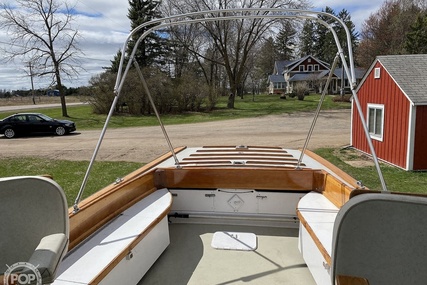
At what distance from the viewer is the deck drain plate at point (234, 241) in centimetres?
319

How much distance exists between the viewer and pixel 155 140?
42.7 ft

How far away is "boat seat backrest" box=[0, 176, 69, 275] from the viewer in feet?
5.58

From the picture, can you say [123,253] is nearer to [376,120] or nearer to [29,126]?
[376,120]

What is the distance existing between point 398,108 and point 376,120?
122cm

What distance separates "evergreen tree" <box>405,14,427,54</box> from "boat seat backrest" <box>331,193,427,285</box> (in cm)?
3317

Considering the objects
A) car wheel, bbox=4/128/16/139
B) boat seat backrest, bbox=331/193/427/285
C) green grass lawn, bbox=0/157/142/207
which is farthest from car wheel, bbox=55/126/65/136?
boat seat backrest, bbox=331/193/427/285

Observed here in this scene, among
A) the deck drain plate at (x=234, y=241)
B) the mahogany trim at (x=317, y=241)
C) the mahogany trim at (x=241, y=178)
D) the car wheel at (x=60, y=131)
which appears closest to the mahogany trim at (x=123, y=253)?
the deck drain plate at (x=234, y=241)

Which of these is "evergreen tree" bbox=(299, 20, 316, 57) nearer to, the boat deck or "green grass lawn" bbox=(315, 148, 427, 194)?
"green grass lawn" bbox=(315, 148, 427, 194)

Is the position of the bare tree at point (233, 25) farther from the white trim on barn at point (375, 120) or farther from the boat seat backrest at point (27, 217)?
the boat seat backrest at point (27, 217)

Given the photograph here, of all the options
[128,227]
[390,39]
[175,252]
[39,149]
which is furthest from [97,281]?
[390,39]

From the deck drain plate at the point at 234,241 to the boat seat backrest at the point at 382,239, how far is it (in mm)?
1741

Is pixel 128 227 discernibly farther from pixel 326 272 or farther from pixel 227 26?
pixel 227 26

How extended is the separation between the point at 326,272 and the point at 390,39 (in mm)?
39475

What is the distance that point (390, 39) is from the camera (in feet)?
115
